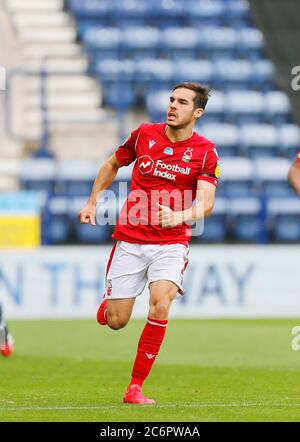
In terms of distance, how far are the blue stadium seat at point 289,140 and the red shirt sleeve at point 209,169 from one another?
12190mm

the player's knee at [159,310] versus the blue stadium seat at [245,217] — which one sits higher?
the player's knee at [159,310]

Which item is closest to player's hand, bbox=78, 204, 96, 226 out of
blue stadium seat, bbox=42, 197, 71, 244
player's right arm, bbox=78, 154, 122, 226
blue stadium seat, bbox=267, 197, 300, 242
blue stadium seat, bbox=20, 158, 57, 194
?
player's right arm, bbox=78, 154, 122, 226

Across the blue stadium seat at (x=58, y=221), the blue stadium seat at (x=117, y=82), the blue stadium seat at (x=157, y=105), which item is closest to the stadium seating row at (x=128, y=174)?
the blue stadium seat at (x=58, y=221)

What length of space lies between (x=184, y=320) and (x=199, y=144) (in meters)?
8.10

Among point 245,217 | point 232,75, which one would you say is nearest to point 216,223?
point 245,217

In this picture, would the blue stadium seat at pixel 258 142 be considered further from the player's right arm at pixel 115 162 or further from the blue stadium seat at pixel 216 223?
the player's right arm at pixel 115 162

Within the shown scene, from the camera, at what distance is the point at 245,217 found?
1800 centimetres

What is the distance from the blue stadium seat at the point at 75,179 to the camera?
18.1 m

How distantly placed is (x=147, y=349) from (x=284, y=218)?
35.4 ft

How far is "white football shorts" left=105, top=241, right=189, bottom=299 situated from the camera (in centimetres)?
751

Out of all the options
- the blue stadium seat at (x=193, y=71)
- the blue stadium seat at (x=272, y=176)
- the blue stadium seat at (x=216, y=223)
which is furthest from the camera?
the blue stadium seat at (x=193, y=71)

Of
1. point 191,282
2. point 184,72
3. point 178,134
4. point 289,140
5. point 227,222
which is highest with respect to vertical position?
point 178,134

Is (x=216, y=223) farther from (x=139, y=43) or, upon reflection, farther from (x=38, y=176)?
(x=139, y=43)

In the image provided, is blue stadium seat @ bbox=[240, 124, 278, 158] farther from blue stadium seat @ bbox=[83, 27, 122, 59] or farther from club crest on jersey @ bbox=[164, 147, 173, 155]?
club crest on jersey @ bbox=[164, 147, 173, 155]
